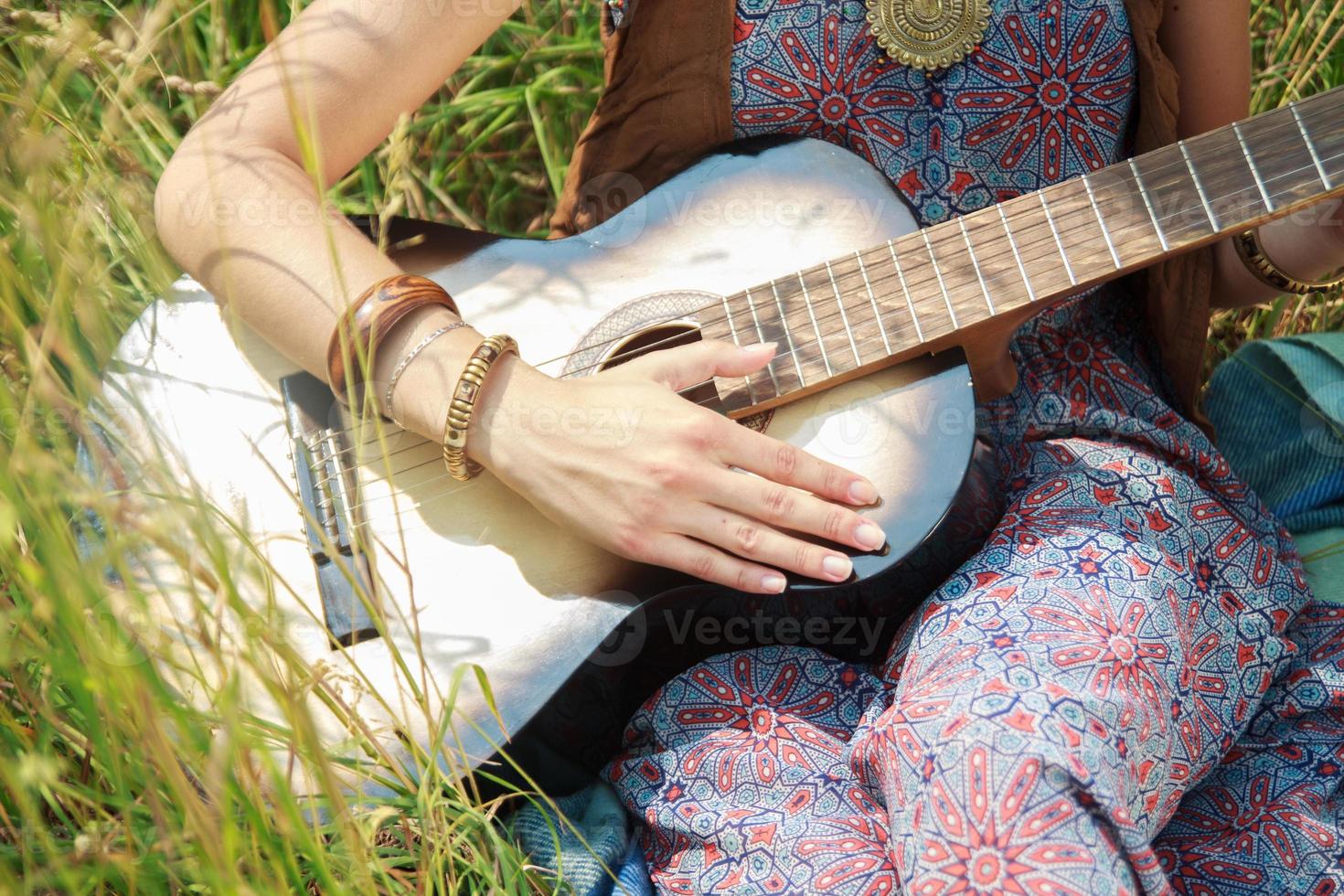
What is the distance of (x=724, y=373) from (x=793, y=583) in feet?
0.78

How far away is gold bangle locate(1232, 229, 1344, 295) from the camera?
129cm

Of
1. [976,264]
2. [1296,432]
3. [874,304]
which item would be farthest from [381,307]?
[1296,432]

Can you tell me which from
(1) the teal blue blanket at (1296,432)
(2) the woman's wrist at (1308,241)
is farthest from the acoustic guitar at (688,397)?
(1) the teal blue blanket at (1296,432)

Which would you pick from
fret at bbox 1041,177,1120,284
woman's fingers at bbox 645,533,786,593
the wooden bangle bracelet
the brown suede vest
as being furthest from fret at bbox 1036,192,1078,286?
the wooden bangle bracelet

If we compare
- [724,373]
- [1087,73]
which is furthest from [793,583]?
[1087,73]

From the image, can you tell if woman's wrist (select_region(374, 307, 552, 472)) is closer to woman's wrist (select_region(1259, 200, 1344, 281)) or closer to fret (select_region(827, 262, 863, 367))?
fret (select_region(827, 262, 863, 367))

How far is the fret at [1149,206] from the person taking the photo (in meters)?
1.06

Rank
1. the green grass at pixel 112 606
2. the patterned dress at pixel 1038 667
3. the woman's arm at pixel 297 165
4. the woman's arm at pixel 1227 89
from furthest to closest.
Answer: the woman's arm at pixel 1227 89 < the woman's arm at pixel 297 165 < the patterned dress at pixel 1038 667 < the green grass at pixel 112 606

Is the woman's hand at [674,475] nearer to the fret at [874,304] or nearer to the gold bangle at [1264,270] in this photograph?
the fret at [874,304]

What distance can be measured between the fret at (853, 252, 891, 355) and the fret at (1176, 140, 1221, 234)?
1.15ft

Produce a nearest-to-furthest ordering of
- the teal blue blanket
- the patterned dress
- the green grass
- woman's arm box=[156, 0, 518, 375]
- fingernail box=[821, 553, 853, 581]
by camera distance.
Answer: the green grass → the patterned dress → fingernail box=[821, 553, 853, 581] → woman's arm box=[156, 0, 518, 375] → the teal blue blanket

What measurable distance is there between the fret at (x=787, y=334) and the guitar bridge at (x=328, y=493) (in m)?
0.50

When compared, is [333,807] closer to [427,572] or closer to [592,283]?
[427,572]

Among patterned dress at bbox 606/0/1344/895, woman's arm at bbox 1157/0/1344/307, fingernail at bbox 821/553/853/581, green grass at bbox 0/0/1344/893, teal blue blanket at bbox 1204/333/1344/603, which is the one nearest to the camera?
green grass at bbox 0/0/1344/893
